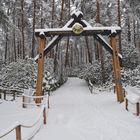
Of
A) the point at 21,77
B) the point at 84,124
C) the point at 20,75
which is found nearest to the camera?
the point at 84,124

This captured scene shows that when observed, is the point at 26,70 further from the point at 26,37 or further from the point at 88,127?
the point at 26,37

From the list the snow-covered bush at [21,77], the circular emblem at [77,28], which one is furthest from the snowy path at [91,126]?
the snow-covered bush at [21,77]

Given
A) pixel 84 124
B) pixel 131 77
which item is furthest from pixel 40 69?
pixel 131 77

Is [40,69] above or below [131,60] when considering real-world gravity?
below

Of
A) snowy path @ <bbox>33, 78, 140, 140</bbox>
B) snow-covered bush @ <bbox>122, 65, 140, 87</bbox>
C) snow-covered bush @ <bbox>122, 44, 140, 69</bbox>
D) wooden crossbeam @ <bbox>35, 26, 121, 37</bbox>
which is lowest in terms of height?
snowy path @ <bbox>33, 78, 140, 140</bbox>

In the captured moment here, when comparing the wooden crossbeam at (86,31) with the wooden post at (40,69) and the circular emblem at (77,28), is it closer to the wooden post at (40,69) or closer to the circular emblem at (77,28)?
the circular emblem at (77,28)

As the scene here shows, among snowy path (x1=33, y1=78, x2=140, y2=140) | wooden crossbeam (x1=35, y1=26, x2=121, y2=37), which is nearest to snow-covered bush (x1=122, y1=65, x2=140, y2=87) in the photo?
wooden crossbeam (x1=35, y1=26, x2=121, y2=37)

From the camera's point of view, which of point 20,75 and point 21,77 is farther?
point 20,75

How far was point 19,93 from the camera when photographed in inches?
1029

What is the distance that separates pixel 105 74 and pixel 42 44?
14114 millimetres

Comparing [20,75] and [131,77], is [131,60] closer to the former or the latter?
[131,77]

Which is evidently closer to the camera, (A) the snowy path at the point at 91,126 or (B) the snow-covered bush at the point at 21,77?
(A) the snowy path at the point at 91,126

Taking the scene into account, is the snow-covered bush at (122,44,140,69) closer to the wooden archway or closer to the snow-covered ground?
the wooden archway

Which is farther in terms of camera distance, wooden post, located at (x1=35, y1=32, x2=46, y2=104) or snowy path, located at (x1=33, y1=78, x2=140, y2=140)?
wooden post, located at (x1=35, y1=32, x2=46, y2=104)
